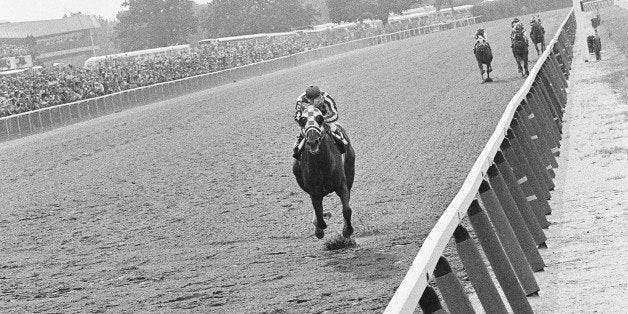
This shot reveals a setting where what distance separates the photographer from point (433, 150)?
16.4 meters

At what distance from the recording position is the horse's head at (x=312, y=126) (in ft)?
31.6

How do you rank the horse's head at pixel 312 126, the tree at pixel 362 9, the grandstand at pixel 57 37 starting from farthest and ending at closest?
the tree at pixel 362 9 → the grandstand at pixel 57 37 → the horse's head at pixel 312 126

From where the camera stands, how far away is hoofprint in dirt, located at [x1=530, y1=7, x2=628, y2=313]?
6730 mm

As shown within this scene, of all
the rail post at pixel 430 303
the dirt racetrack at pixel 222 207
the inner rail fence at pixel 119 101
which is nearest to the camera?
the rail post at pixel 430 303

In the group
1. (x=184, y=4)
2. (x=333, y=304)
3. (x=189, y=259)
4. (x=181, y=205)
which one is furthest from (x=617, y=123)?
(x=184, y=4)

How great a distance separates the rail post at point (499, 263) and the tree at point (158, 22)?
9538 cm

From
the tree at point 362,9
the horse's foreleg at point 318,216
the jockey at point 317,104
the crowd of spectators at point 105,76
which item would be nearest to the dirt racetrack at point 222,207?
the horse's foreleg at point 318,216

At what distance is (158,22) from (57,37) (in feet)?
85.0

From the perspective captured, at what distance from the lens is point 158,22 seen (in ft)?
328

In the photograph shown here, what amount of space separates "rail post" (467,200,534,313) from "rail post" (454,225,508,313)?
591 mm

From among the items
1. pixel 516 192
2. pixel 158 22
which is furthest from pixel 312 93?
pixel 158 22

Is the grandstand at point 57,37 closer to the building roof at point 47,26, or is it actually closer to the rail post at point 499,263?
the building roof at point 47,26

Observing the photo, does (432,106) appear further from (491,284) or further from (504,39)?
(504,39)

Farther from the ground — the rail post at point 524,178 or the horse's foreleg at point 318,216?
the rail post at point 524,178
